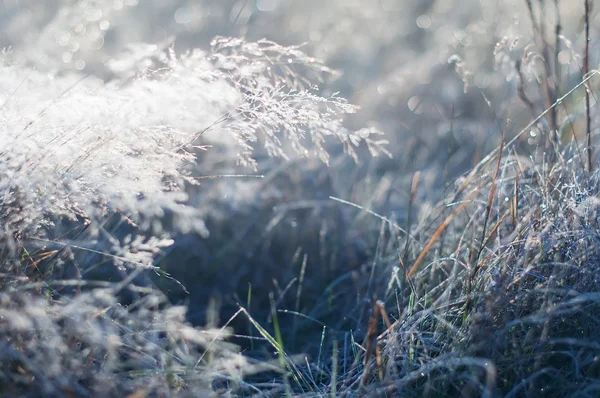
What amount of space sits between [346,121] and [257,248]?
1.61 m

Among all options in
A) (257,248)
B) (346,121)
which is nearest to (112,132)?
(257,248)

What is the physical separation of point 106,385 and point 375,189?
76.9 inches

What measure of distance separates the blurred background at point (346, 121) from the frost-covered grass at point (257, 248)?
0.02 metres

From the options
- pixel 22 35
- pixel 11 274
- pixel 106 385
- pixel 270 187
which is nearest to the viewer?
pixel 106 385

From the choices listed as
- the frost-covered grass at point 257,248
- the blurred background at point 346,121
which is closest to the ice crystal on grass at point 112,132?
the frost-covered grass at point 257,248

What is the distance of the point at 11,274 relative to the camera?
3.90 ft

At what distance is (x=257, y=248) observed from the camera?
2.32 m

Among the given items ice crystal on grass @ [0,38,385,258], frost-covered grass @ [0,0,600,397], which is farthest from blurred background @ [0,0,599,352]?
ice crystal on grass @ [0,38,385,258]

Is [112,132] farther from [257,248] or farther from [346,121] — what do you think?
[346,121]

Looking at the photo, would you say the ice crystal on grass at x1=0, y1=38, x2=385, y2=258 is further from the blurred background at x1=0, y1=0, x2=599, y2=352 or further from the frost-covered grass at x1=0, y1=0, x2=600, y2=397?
the blurred background at x1=0, y1=0, x2=599, y2=352

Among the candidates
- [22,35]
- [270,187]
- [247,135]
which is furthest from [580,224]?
[22,35]

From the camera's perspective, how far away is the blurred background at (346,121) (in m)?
2.05

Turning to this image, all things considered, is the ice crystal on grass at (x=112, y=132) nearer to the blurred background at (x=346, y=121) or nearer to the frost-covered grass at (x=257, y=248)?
the frost-covered grass at (x=257, y=248)

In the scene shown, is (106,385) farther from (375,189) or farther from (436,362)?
(375,189)
